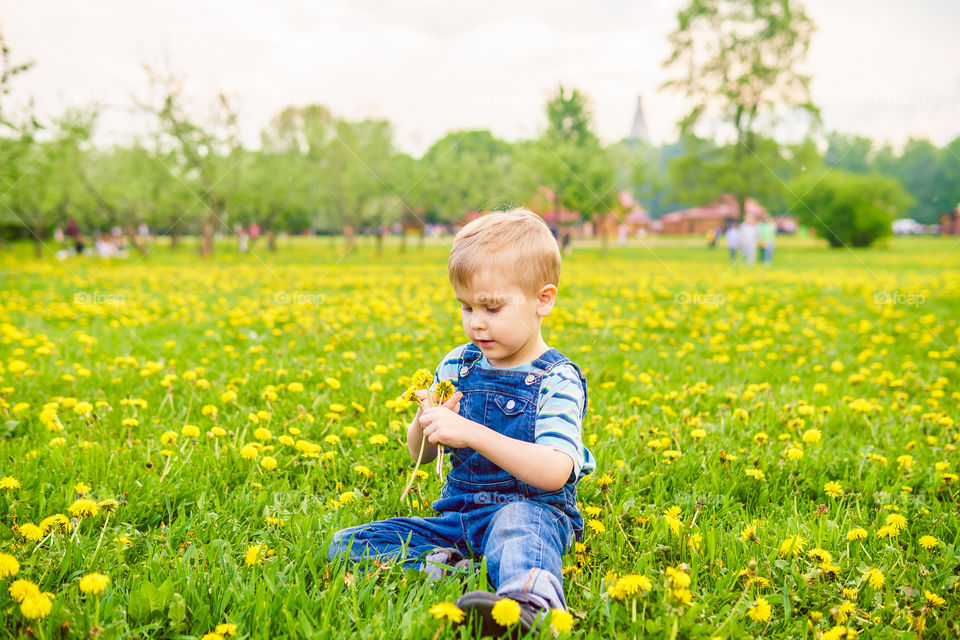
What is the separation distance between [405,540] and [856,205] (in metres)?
32.6

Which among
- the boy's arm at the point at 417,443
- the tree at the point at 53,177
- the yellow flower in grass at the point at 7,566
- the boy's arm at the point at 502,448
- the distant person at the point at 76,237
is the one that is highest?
the tree at the point at 53,177

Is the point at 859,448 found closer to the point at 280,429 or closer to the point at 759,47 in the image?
the point at 280,429

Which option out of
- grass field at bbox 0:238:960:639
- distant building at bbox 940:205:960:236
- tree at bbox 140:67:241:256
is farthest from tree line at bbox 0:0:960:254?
distant building at bbox 940:205:960:236

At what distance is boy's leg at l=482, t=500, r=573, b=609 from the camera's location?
176 centimetres

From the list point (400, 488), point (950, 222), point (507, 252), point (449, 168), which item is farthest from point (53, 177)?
point (950, 222)

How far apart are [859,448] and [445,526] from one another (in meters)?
2.19

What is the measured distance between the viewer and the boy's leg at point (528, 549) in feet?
5.76

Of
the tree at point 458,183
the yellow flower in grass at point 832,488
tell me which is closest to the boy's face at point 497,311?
the yellow flower in grass at point 832,488

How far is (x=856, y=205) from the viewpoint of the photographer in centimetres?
2917

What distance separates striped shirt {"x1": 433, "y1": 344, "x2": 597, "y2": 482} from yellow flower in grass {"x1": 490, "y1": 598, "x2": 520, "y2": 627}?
20.2 inches

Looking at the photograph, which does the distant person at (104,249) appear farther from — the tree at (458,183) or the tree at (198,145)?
the tree at (458,183)

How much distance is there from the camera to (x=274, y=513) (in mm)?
2424

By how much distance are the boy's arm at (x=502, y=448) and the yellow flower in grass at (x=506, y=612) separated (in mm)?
407

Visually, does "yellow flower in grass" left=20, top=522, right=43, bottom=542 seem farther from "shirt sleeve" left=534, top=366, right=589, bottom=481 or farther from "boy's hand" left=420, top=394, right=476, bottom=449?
"shirt sleeve" left=534, top=366, right=589, bottom=481
